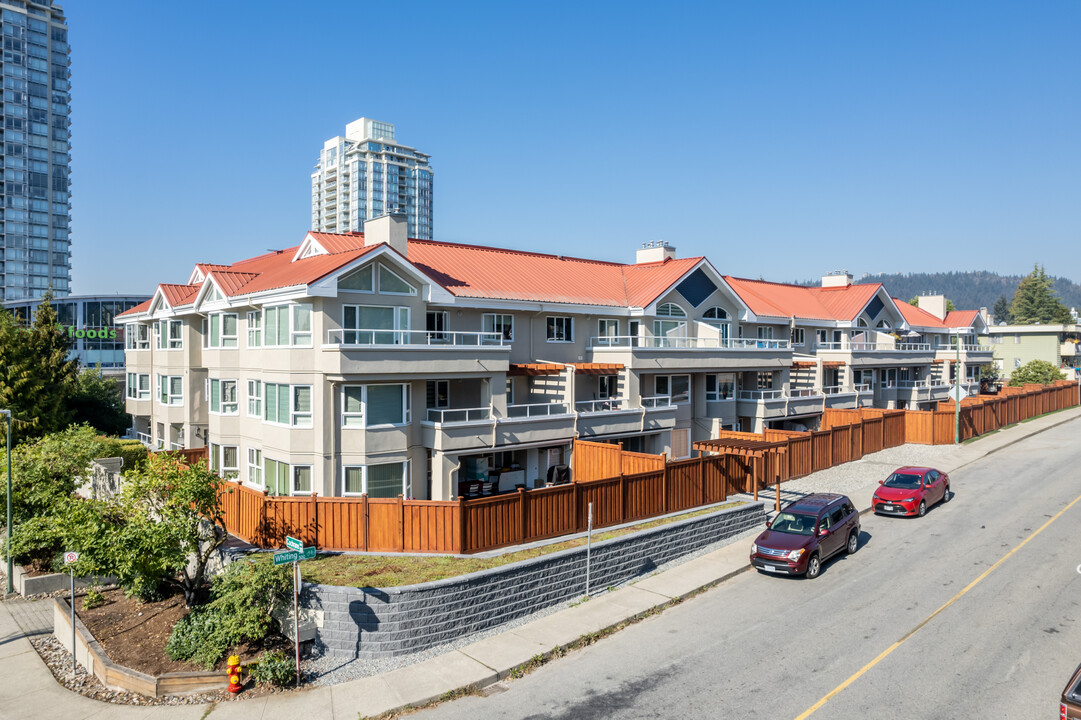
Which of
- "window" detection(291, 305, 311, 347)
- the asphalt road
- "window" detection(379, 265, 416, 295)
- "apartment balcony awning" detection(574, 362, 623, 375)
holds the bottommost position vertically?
the asphalt road

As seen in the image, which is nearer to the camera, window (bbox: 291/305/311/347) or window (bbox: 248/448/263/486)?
window (bbox: 291/305/311/347)

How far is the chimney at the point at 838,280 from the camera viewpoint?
55.2 m

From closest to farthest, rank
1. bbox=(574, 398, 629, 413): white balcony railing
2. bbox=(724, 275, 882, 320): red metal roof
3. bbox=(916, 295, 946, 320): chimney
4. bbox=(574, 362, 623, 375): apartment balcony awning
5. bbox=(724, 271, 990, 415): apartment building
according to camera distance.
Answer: bbox=(574, 362, 623, 375): apartment balcony awning, bbox=(574, 398, 629, 413): white balcony railing, bbox=(724, 271, 990, 415): apartment building, bbox=(724, 275, 882, 320): red metal roof, bbox=(916, 295, 946, 320): chimney

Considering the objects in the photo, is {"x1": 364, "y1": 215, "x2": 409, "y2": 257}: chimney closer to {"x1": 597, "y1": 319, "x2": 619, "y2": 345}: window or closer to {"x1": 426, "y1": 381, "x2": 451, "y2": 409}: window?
{"x1": 426, "y1": 381, "x2": 451, "y2": 409}: window

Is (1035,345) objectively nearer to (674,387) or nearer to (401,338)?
(674,387)

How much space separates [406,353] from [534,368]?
6.87 metres

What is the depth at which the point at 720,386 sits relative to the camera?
38375mm

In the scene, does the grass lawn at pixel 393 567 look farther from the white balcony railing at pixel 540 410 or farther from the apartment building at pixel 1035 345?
the apartment building at pixel 1035 345

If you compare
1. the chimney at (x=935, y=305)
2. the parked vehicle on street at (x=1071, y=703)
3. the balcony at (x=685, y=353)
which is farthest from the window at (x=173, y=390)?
the chimney at (x=935, y=305)

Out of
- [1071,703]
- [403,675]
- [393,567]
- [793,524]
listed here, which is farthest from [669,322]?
[1071,703]

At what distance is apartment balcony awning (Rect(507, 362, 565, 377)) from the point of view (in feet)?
96.6

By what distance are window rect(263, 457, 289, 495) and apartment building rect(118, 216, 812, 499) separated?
147 mm

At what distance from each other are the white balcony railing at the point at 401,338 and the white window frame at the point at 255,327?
→ 4582 mm

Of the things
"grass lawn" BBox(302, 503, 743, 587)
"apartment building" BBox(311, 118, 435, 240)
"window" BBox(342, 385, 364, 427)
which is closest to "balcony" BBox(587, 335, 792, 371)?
"window" BBox(342, 385, 364, 427)
